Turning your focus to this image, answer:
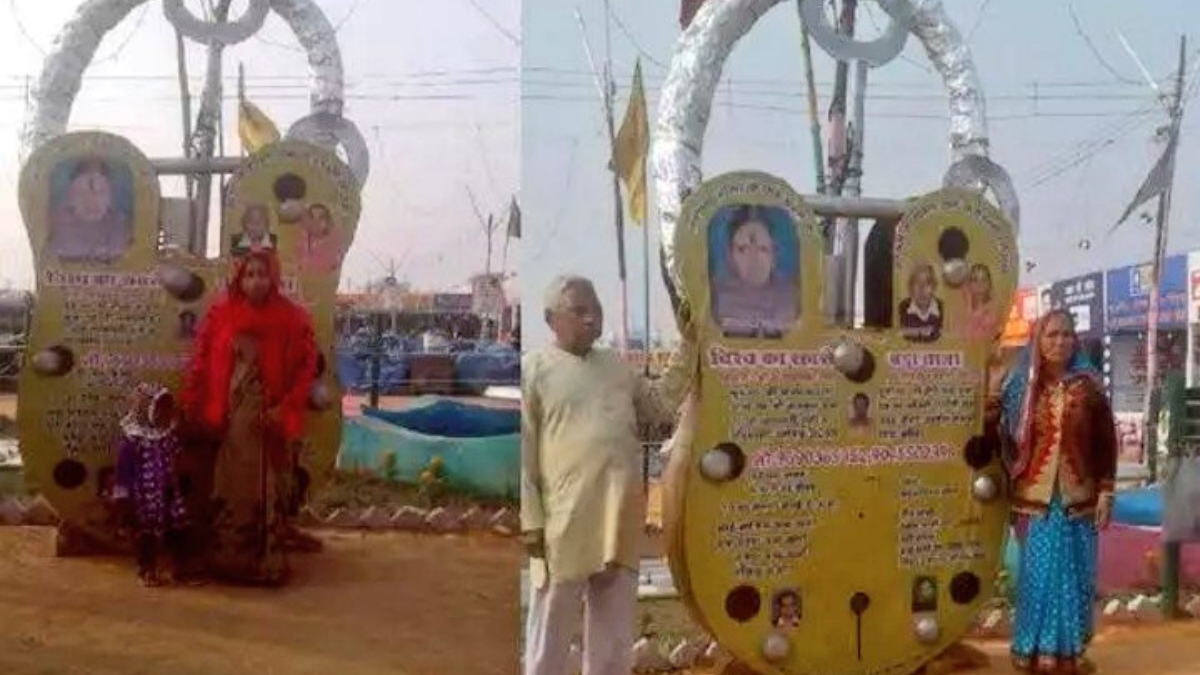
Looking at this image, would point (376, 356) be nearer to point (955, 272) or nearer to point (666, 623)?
point (666, 623)

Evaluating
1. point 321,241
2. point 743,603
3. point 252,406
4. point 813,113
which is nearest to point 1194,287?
point 813,113

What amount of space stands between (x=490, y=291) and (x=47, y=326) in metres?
1.05

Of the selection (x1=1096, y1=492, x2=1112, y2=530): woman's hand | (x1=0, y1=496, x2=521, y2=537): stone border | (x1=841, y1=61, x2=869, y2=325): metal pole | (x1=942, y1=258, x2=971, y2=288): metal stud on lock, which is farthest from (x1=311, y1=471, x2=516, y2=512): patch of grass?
(x1=1096, y1=492, x2=1112, y2=530): woman's hand

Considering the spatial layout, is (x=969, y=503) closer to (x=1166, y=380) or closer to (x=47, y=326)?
(x=1166, y=380)

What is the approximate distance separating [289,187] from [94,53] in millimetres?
452

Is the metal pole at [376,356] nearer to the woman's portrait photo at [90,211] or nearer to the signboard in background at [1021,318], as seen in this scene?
the woman's portrait photo at [90,211]

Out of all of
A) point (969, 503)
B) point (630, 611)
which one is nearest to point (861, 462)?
point (969, 503)

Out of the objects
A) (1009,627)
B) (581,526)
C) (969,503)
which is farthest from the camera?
(1009,627)

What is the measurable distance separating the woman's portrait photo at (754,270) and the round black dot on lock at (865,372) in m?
0.20

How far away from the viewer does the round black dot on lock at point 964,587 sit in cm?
331

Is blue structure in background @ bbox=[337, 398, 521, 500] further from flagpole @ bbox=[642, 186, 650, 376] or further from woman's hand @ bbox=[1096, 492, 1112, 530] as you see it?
woman's hand @ bbox=[1096, 492, 1112, 530]

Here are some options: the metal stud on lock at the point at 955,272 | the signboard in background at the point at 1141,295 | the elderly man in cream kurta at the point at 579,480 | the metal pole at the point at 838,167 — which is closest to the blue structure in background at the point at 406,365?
the elderly man in cream kurta at the point at 579,480

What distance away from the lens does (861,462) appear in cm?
318

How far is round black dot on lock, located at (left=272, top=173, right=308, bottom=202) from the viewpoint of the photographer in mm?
2879
